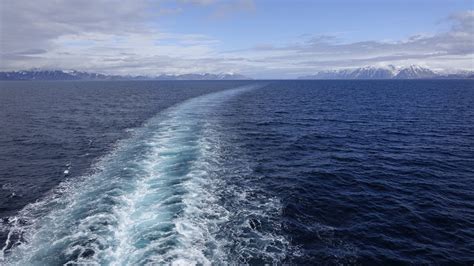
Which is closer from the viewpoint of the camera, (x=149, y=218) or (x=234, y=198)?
(x=149, y=218)

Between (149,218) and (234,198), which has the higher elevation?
(149,218)

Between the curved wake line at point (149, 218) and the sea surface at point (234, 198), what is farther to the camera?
the sea surface at point (234, 198)

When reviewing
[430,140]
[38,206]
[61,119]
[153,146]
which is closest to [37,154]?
[153,146]

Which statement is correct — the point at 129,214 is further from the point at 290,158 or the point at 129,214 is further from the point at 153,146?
the point at 290,158

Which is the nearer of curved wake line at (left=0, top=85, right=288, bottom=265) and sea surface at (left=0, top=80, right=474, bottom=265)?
curved wake line at (left=0, top=85, right=288, bottom=265)
